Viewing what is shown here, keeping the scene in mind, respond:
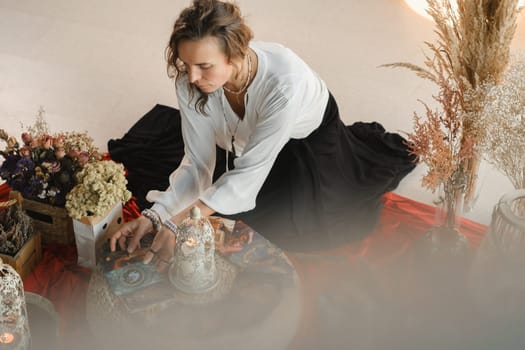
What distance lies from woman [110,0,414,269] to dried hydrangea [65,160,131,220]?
0.40 ft

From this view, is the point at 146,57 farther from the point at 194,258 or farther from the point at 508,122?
the point at 508,122

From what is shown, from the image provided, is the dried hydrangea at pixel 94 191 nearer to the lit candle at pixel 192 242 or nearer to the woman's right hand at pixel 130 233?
the woman's right hand at pixel 130 233

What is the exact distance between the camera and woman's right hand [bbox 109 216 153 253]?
6.36ft

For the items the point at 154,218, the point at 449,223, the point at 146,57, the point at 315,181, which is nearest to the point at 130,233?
the point at 154,218

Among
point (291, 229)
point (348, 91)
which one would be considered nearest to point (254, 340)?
point (291, 229)

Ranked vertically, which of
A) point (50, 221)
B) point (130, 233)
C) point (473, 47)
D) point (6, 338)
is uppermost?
point (473, 47)

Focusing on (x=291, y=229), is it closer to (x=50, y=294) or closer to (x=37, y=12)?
(x=50, y=294)

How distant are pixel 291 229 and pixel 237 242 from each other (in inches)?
22.5

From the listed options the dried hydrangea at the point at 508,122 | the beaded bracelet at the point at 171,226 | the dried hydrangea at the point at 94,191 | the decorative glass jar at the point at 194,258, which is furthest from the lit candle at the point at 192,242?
the dried hydrangea at the point at 508,122

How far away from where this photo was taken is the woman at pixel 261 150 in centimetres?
190

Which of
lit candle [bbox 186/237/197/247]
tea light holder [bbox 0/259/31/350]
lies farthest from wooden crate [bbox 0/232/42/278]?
lit candle [bbox 186/237/197/247]

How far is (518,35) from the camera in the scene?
Answer: 409 cm

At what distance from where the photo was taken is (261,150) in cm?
209

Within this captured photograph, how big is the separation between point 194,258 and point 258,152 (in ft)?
1.68
